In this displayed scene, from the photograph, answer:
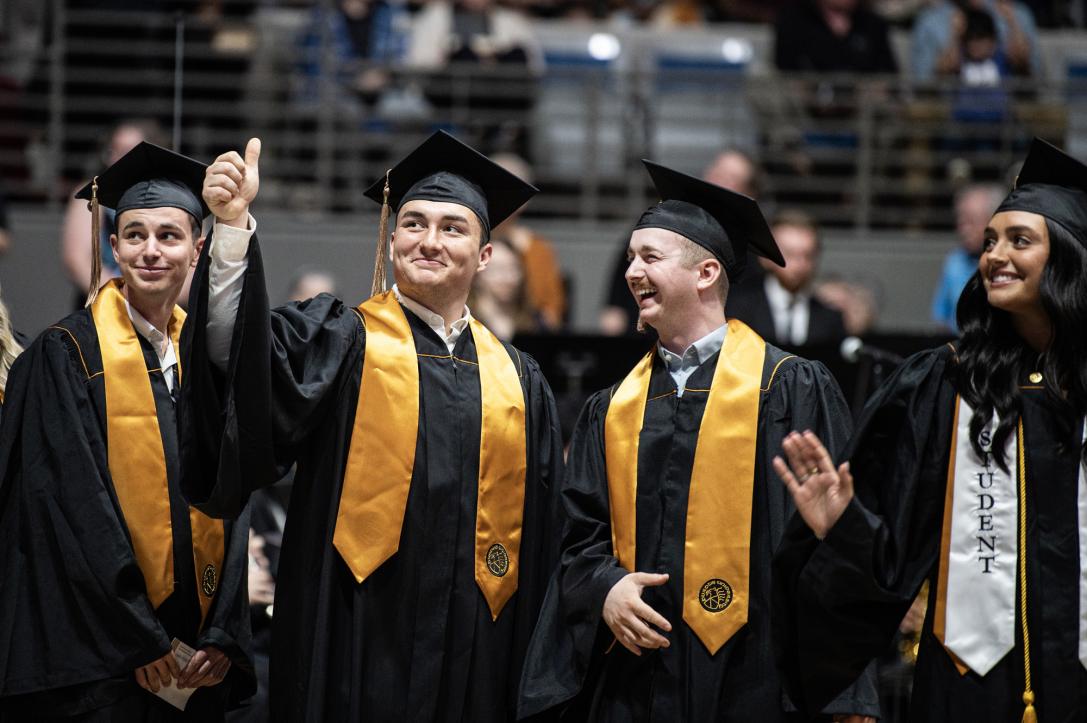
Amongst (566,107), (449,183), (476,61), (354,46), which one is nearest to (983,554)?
(449,183)

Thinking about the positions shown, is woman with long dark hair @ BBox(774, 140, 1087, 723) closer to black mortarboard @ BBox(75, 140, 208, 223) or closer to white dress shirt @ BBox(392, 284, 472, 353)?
white dress shirt @ BBox(392, 284, 472, 353)

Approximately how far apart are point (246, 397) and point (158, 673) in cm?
87

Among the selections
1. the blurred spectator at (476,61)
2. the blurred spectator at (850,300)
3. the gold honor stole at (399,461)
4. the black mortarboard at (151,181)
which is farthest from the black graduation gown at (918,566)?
the blurred spectator at (476,61)

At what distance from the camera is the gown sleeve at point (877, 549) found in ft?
12.6

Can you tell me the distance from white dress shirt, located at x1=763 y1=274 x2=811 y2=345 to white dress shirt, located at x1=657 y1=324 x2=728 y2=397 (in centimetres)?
324

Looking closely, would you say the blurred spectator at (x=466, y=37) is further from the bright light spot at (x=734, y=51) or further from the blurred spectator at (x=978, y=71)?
the blurred spectator at (x=978, y=71)

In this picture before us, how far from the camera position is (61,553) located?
4.18 m

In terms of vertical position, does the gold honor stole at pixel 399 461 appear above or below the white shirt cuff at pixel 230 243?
below

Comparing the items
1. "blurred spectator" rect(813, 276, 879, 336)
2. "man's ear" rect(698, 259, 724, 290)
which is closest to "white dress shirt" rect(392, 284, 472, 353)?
"man's ear" rect(698, 259, 724, 290)

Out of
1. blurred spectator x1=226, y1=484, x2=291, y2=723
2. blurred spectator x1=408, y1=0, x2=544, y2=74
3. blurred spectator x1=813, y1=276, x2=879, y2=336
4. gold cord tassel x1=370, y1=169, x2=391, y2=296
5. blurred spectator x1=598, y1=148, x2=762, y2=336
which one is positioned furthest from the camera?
blurred spectator x1=408, y1=0, x2=544, y2=74

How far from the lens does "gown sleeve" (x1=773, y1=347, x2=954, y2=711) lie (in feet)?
12.6

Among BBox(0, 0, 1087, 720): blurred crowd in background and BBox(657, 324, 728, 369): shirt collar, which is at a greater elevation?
BBox(0, 0, 1087, 720): blurred crowd in background

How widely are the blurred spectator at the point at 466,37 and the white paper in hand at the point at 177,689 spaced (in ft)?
20.6

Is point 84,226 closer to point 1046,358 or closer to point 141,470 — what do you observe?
point 141,470
